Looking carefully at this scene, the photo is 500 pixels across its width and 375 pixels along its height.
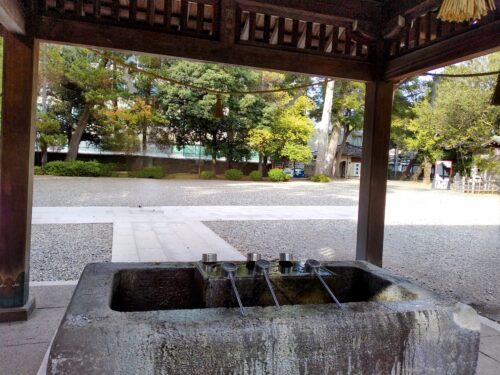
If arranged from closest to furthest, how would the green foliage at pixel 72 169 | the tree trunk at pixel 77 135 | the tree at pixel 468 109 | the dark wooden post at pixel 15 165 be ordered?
the dark wooden post at pixel 15 165, the tree at pixel 468 109, the green foliage at pixel 72 169, the tree trunk at pixel 77 135

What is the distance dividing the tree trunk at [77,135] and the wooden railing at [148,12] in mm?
19366

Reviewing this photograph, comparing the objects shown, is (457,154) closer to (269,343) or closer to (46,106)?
(46,106)

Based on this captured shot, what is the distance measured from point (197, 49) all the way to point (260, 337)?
2.58 m

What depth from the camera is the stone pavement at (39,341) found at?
239 centimetres

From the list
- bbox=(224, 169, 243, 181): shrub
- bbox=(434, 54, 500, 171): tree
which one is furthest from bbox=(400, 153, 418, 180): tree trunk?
bbox=(224, 169, 243, 181): shrub

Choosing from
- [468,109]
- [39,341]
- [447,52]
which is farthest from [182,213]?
[468,109]

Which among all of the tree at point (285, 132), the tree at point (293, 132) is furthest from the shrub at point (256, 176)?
the tree at point (293, 132)

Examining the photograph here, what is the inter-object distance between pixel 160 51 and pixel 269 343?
8.47ft

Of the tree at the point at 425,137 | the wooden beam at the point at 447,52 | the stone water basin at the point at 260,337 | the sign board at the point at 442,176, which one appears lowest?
the stone water basin at the point at 260,337

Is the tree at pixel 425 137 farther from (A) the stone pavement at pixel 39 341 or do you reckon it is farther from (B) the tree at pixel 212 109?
(A) the stone pavement at pixel 39 341

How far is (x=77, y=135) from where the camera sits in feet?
70.8

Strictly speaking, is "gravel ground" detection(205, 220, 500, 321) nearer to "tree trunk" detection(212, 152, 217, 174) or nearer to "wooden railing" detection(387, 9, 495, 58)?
"wooden railing" detection(387, 9, 495, 58)

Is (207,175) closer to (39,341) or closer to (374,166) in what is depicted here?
(374,166)

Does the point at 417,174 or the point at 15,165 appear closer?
the point at 15,165
